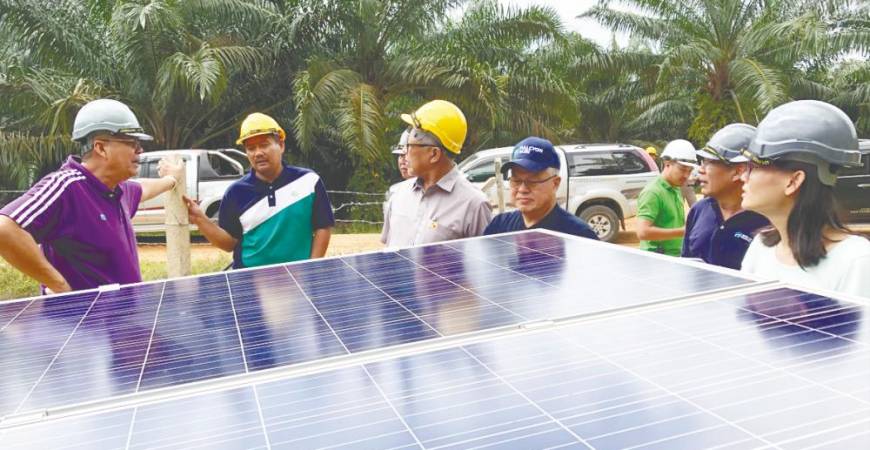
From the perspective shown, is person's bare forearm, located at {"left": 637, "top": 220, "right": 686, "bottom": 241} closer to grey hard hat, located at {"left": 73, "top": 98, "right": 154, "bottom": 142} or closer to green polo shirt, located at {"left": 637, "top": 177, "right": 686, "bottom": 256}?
green polo shirt, located at {"left": 637, "top": 177, "right": 686, "bottom": 256}

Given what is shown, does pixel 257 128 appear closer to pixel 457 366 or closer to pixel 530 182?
pixel 530 182

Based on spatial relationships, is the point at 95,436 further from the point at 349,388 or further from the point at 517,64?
the point at 517,64

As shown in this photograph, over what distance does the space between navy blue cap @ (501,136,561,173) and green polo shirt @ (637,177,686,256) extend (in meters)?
1.98

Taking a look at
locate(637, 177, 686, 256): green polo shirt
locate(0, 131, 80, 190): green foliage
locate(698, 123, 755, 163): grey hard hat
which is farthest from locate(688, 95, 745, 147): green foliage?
locate(698, 123, 755, 163): grey hard hat

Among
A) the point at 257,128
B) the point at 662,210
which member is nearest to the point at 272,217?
the point at 257,128

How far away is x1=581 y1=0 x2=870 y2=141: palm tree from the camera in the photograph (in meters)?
19.0

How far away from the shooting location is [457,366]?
1.87 metres

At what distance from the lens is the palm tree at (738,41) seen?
62.2 feet

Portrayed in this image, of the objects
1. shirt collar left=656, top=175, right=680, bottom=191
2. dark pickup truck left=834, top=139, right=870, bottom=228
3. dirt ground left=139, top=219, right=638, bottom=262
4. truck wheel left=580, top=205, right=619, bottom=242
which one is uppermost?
shirt collar left=656, top=175, right=680, bottom=191

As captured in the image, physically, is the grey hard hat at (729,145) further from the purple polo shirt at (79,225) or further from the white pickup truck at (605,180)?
the white pickup truck at (605,180)

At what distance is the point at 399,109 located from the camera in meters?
21.7

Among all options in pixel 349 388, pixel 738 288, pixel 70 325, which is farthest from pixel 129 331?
pixel 738 288

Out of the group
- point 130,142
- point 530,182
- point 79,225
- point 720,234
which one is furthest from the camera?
point 530,182

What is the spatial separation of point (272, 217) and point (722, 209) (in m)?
2.96
